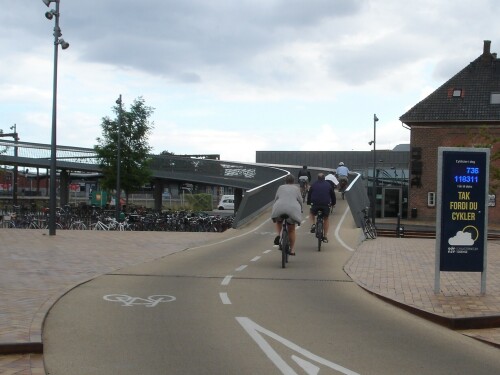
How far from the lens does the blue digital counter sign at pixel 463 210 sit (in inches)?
335

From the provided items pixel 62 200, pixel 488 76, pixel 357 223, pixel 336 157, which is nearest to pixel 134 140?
pixel 62 200

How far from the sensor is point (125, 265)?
39.1 feet

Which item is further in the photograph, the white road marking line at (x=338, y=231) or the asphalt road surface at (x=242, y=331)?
the white road marking line at (x=338, y=231)

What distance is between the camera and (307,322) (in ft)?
23.2

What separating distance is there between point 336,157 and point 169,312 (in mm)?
84670

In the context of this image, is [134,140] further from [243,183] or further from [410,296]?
[410,296]

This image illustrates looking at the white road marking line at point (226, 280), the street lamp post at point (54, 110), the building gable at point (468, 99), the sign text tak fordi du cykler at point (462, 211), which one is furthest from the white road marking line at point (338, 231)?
the building gable at point (468, 99)

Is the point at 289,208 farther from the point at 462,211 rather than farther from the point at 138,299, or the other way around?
the point at 138,299

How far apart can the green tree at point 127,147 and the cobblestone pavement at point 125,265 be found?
19645 millimetres

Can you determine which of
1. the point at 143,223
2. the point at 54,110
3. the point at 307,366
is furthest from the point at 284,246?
the point at 143,223

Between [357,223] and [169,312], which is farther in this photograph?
[357,223]

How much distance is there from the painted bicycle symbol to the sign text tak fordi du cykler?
3677 millimetres

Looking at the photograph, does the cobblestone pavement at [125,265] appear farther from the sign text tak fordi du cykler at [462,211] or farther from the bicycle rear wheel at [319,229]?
the bicycle rear wheel at [319,229]

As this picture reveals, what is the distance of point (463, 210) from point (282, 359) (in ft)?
13.7
